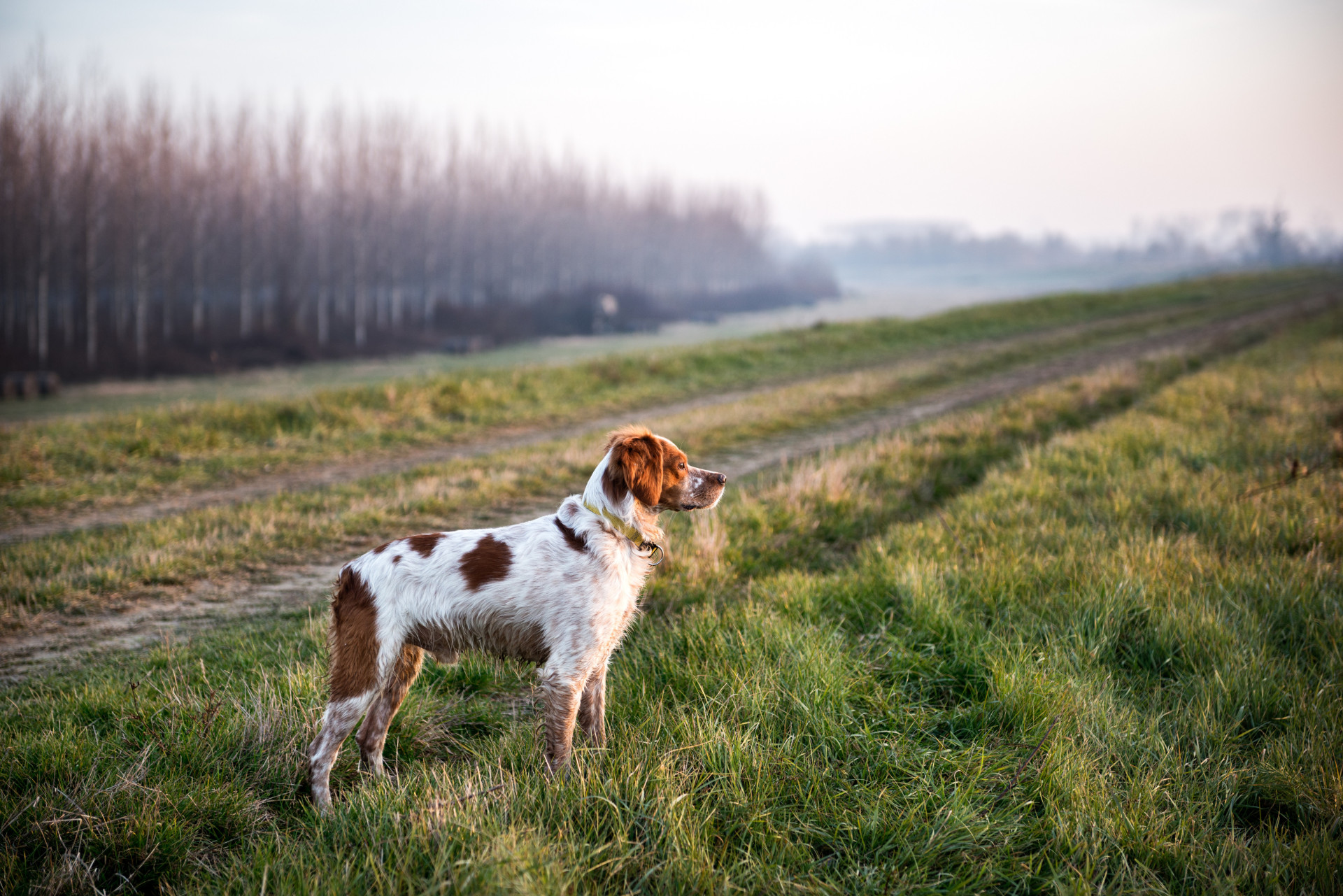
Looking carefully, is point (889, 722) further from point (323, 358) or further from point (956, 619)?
point (323, 358)

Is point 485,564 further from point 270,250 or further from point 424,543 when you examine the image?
point 270,250

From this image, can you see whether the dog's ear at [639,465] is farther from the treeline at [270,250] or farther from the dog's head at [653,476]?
the treeline at [270,250]

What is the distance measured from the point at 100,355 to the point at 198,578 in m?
29.9

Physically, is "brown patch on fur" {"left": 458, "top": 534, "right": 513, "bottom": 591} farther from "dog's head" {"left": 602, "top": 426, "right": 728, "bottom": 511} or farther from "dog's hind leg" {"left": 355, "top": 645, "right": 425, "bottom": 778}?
"dog's head" {"left": 602, "top": 426, "right": 728, "bottom": 511}

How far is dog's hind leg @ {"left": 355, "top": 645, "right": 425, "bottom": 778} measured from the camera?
3135 millimetres

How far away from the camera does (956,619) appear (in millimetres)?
4242

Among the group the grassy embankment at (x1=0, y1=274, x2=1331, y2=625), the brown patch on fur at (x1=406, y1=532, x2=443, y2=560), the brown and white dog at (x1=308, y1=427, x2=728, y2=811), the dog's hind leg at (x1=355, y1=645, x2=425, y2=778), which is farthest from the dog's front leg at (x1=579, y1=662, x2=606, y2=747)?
the grassy embankment at (x1=0, y1=274, x2=1331, y2=625)

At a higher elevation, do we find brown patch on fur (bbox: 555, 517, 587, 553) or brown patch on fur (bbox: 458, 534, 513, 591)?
brown patch on fur (bbox: 555, 517, 587, 553)

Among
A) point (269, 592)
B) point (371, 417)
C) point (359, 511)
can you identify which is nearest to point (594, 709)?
point (269, 592)

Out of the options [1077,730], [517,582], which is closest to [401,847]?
[517,582]

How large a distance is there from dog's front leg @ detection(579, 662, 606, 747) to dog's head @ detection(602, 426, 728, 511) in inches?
30.8

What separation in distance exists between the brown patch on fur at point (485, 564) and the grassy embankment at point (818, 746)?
0.73 metres

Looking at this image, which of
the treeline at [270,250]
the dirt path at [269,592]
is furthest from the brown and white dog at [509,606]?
the treeline at [270,250]

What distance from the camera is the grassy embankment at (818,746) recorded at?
2521 millimetres
